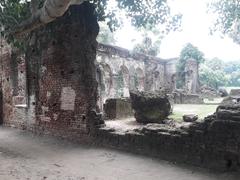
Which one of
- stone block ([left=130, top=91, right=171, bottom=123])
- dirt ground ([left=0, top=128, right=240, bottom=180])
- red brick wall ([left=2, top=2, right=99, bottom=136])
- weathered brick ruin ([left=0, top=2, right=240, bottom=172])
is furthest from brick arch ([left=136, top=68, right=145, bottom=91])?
dirt ground ([left=0, top=128, right=240, bottom=180])

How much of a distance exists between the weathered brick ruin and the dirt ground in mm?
349

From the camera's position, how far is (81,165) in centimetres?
770

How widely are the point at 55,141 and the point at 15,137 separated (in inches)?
92.7

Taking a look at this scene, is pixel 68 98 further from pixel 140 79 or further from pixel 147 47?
pixel 147 47

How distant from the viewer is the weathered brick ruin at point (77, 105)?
21.9 ft

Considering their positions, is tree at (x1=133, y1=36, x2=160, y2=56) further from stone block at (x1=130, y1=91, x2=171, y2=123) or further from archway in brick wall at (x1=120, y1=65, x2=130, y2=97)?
stone block at (x1=130, y1=91, x2=171, y2=123)

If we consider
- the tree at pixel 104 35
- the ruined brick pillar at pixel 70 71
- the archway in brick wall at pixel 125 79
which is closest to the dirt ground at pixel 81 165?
the ruined brick pillar at pixel 70 71

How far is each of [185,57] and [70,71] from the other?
24524 millimetres

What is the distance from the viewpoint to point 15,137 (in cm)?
1186

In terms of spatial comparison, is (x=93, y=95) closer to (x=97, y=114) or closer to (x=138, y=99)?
(x=97, y=114)

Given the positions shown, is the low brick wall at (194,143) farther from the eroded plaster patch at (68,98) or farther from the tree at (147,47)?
the tree at (147,47)

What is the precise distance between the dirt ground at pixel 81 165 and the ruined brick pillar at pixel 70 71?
2.99 ft

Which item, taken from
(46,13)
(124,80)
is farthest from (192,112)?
(124,80)

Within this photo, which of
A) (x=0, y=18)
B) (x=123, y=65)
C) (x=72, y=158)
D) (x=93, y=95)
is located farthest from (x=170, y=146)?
(x=123, y=65)
